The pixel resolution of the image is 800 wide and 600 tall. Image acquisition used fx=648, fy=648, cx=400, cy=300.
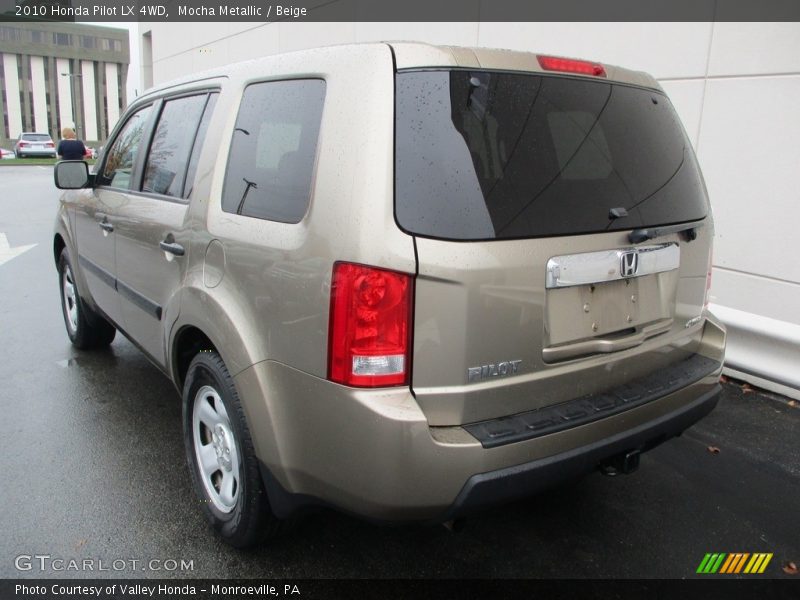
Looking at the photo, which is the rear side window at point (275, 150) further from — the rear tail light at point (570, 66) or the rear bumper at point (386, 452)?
the rear tail light at point (570, 66)

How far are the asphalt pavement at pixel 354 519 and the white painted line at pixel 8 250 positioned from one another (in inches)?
219

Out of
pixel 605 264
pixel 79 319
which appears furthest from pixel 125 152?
pixel 605 264

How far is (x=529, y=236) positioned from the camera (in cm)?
210

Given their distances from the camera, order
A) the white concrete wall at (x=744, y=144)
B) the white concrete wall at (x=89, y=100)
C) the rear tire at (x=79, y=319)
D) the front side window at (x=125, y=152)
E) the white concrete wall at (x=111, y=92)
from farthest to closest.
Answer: the white concrete wall at (x=111, y=92)
the white concrete wall at (x=89, y=100)
the rear tire at (x=79, y=319)
the white concrete wall at (x=744, y=144)
the front side window at (x=125, y=152)

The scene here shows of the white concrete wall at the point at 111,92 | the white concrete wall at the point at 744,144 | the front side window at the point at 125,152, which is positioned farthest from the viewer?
the white concrete wall at the point at 111,92

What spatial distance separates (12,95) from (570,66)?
10834 cm

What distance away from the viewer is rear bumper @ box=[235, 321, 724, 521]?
1960 mm

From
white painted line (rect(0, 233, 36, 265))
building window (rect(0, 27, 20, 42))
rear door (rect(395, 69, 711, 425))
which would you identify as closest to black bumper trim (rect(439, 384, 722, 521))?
rear door (rect(395, 69, 711, 425))

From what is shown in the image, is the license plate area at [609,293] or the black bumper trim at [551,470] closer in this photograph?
the black bumper trim at [551,470]

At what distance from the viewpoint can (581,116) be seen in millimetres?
2396

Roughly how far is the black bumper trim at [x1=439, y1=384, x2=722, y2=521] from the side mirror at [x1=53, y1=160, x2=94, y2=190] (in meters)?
3.40

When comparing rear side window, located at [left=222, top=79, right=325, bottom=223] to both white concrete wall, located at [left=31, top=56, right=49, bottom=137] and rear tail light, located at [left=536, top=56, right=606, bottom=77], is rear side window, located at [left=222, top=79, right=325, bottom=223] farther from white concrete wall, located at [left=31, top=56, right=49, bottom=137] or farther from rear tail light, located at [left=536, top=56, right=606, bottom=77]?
white concrete wall, located at [left=31, top=56, right=49, bottom=137]

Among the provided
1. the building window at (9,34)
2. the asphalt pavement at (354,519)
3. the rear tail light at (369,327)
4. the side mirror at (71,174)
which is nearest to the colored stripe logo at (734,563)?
the asphalt pavement at (354,519)

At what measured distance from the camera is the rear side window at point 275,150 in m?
2.25
